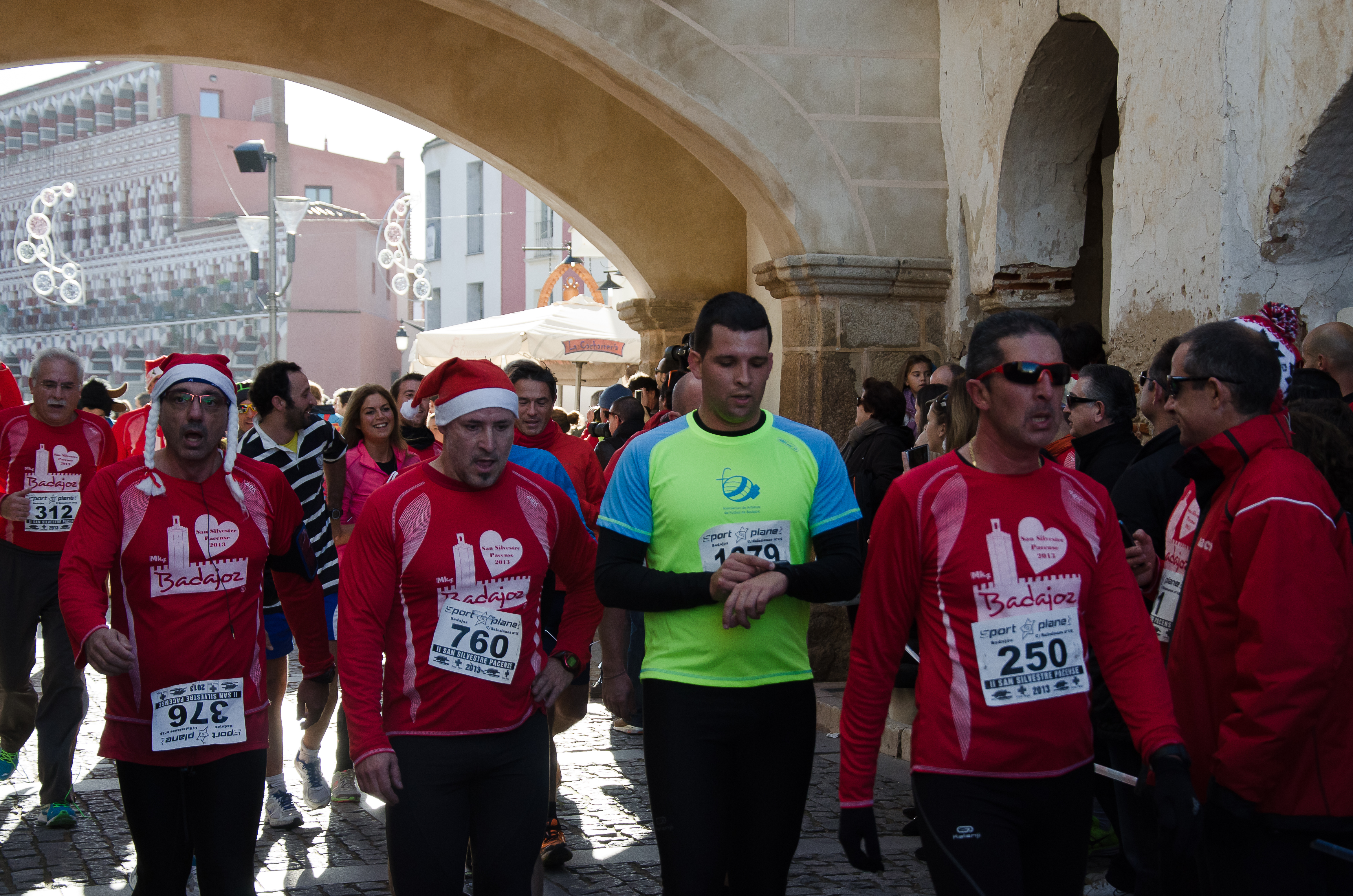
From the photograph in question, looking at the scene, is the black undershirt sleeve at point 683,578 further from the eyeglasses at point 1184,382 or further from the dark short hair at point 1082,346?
the dark short hair at point 1082,346

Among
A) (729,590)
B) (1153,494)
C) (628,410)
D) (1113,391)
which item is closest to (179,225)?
(628,410)

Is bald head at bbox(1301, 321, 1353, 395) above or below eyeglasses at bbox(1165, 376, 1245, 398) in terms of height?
above

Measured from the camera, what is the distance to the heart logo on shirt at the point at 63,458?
20.2 ft

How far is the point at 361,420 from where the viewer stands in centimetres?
633

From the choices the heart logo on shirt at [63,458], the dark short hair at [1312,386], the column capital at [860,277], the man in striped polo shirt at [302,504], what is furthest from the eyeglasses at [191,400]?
the column capital at [860,277]

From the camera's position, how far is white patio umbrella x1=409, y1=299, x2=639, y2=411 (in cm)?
1457

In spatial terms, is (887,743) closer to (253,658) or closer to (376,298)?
(253,658)

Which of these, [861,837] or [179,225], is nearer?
[861,837]

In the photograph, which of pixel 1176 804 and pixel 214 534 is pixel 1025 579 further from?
pixel 214 534

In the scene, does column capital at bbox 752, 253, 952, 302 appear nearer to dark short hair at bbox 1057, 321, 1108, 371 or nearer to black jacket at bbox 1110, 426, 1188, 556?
dark short hair at bbox 1057, 321, 1108, 371

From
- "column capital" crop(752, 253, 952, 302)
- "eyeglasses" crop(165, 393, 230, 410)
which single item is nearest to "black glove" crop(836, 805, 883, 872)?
"eyeglasses" crop(165, 393, 230, 410)

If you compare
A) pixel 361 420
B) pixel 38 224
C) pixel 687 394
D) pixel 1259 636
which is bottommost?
pixel 1259 636

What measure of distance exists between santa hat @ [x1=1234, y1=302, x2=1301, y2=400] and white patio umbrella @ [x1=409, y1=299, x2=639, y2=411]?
385 inches

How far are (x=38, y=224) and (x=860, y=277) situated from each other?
60.5ft
